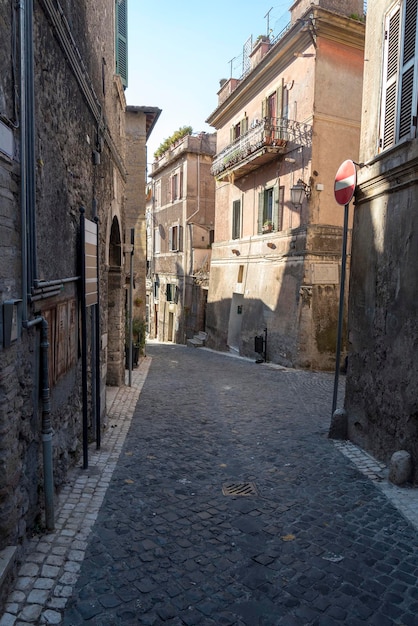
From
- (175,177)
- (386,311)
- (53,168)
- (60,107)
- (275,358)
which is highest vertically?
(175,177)

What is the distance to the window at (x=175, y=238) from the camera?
25.8 meters

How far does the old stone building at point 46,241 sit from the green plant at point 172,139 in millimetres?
19445

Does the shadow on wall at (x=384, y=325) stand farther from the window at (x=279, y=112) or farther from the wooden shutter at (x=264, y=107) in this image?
the wooden shutter at (x=264, y=107)

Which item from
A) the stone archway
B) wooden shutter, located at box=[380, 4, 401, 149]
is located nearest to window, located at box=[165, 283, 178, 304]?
the stone archway

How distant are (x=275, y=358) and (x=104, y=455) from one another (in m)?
9.53

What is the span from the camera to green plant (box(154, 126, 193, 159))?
2564 centimetres

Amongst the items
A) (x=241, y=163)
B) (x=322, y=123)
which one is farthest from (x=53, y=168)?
(x=241, y=163)

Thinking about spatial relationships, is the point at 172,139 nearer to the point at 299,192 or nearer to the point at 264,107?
the point at 264,107

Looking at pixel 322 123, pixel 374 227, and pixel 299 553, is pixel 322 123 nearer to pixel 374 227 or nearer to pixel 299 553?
pixel 374 227

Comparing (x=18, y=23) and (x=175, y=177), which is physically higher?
(x=175, y=177)

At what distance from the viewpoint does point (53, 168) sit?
4277 millimetres

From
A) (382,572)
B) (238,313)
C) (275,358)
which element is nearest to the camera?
(382,572)

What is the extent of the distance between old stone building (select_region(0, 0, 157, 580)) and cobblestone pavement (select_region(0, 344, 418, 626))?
0.42 metres

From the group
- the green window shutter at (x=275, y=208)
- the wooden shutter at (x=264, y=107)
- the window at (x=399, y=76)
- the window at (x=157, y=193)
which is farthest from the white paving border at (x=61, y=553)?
the window at (x=157, y=193)
